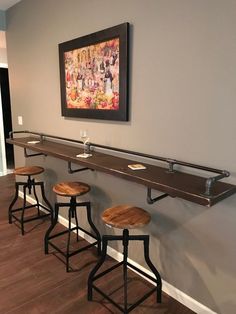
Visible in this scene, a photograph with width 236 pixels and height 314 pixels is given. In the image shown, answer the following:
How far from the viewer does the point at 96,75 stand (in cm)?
228

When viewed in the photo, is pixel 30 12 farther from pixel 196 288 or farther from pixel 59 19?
pixel 196 288

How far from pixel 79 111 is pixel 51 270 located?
56.8 inches

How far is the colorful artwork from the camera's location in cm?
211

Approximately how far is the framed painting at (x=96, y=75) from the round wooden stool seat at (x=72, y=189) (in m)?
0.64

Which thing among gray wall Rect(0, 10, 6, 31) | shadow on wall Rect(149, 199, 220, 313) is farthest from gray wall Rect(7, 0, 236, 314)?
gray wall Rect(0, 10, 6, 31)

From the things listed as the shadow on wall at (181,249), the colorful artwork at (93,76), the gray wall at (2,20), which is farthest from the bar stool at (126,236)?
the gray wall at (2,20)

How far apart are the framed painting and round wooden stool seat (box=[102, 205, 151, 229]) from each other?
0.71 metres

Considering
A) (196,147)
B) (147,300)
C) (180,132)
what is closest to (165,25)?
(180,132)

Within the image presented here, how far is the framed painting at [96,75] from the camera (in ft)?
6.68

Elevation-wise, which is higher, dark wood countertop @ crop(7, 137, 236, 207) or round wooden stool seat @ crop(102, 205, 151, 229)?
dark wood countertop @ crop(7, 137, 236, 207)

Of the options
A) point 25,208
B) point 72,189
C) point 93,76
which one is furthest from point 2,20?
point 72,189

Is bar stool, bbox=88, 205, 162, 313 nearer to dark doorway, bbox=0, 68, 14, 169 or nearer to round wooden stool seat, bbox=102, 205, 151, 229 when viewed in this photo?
round wooden stool seat, bbox=102, 205, 151, 229

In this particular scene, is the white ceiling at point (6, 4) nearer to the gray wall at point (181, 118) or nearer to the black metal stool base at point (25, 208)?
the gray wall at point (181, 118)

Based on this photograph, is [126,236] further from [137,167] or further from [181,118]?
[181,118]
